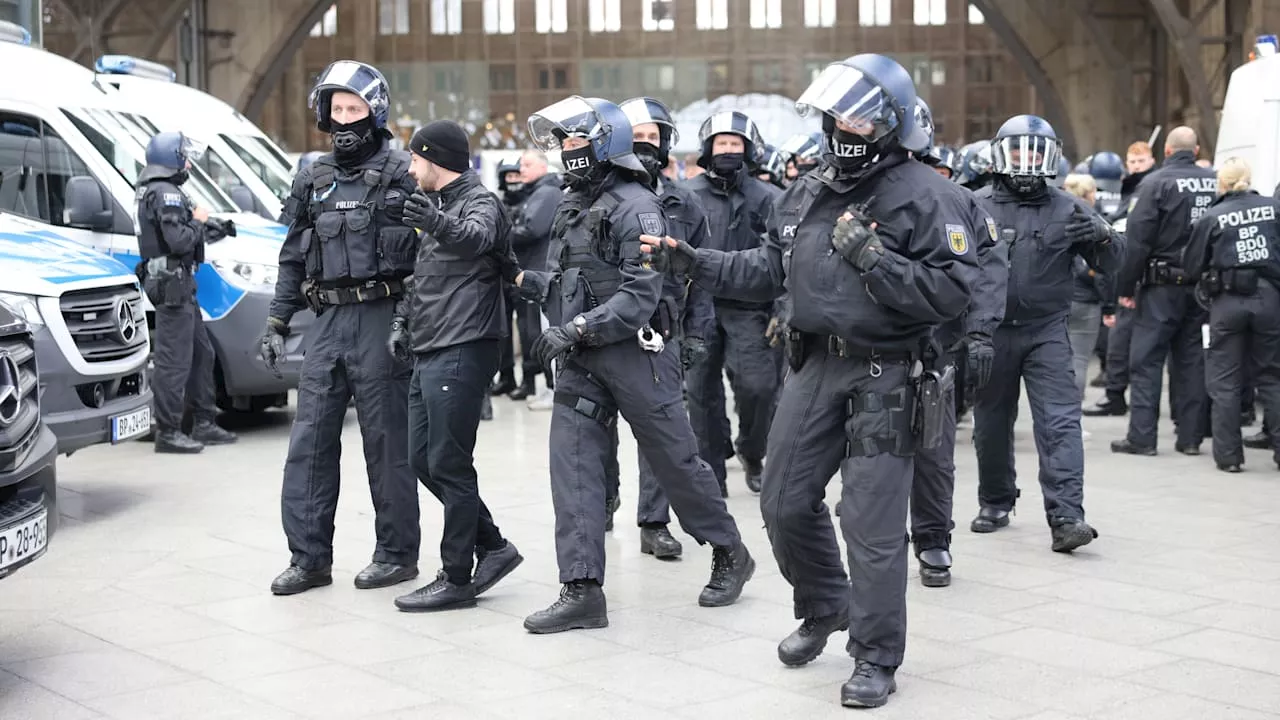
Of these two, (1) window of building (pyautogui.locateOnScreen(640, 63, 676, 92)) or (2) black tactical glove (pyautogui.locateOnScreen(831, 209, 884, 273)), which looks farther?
(1) window of building (pyautogui.locateOnScreen(640, 63, 676, 92))

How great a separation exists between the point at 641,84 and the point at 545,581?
123 ft

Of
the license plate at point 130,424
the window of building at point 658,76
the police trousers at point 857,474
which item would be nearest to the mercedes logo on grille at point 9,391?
the police trousers at point 857,474

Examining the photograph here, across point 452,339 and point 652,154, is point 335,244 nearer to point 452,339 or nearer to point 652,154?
point 452,339

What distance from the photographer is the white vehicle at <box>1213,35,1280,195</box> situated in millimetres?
12812

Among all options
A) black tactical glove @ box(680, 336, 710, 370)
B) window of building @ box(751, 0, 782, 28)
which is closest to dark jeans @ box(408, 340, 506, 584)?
black tactical glove @ box(680, 336, 710, 370)

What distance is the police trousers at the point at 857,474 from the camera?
521cm

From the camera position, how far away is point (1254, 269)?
1033 cm

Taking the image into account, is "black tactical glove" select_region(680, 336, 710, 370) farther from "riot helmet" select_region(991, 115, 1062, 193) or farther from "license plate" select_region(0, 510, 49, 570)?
Answer: "license plate" select_region(0, 510, 49, 570)

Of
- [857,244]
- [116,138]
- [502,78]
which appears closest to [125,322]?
[116,138]

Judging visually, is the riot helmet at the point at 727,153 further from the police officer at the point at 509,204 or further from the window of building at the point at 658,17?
the window of building at the point at 658,17

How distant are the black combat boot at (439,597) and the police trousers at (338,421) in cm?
49

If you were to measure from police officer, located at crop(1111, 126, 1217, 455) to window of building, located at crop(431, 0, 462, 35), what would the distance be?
35.1 meters

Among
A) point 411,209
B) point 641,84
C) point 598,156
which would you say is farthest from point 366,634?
point 641,84

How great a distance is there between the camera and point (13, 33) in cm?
1133
